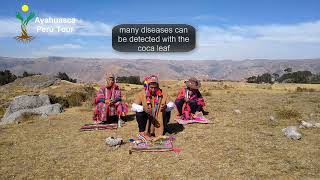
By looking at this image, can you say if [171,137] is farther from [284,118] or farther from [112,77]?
[284,118]

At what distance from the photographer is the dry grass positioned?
26.3ft

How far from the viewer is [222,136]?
437 inches

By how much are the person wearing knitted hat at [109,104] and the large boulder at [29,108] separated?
3.77 meters

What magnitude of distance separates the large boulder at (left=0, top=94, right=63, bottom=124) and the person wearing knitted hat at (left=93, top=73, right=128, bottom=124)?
3.77 m

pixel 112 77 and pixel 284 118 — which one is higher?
pixel 112 77

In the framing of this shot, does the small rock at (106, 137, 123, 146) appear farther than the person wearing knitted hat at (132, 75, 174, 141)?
No

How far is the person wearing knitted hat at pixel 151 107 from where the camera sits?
11008 millimetres

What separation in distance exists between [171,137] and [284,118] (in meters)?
5.30

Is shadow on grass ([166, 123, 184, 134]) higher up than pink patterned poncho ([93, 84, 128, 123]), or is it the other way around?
pink patterned poncho ([93, 84, 128, 123])

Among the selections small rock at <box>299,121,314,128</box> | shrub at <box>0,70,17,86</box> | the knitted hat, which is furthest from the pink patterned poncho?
shrub at <box>0,70,17,86</box>

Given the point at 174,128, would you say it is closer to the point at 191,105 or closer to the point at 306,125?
the point at 191,105

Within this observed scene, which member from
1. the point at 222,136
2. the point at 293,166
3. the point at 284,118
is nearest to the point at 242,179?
the point at 293,166

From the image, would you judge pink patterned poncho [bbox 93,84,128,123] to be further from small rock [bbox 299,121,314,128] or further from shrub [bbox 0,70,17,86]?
shrub [bbox 0,70,17,86]

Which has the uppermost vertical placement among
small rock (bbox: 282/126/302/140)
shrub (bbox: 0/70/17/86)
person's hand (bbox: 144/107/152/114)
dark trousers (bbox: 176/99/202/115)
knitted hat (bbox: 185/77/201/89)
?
knitted hat (bbox: 185/77/201/89)
